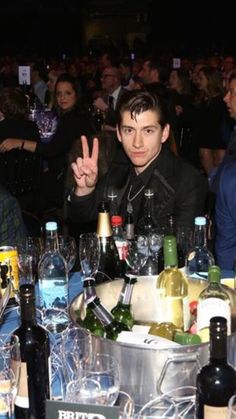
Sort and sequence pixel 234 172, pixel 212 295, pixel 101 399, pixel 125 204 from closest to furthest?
1. pixel 101 399
2. pixel 212 295
3. pixel 234 172
4. pixel 125 204

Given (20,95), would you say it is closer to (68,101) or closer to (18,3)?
(68,101)

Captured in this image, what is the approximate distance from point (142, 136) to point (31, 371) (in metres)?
1.40

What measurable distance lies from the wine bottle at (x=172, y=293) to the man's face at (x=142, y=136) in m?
0.98

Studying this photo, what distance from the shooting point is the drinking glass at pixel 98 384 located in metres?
1.10

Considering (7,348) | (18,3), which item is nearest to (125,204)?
(7,348)

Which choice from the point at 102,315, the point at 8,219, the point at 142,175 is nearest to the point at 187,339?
the point at 102,315

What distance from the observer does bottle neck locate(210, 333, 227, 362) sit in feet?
3.27

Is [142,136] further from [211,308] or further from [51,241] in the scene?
[211,308]

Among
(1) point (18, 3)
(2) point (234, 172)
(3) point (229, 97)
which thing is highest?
(1) point (18, 3)

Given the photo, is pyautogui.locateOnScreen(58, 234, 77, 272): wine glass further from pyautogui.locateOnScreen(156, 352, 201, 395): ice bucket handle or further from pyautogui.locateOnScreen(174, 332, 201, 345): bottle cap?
pyautogui.locateOnScreen(156, 352, 201, 395): ice bucket handle

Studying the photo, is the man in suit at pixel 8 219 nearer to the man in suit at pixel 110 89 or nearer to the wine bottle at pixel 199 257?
the wine bottle at pixel 199 257

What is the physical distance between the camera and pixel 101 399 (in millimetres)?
1101

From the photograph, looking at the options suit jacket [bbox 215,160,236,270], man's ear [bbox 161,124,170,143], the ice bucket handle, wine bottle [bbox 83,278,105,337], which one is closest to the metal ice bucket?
the ice bucket handle

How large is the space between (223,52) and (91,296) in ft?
57.4
